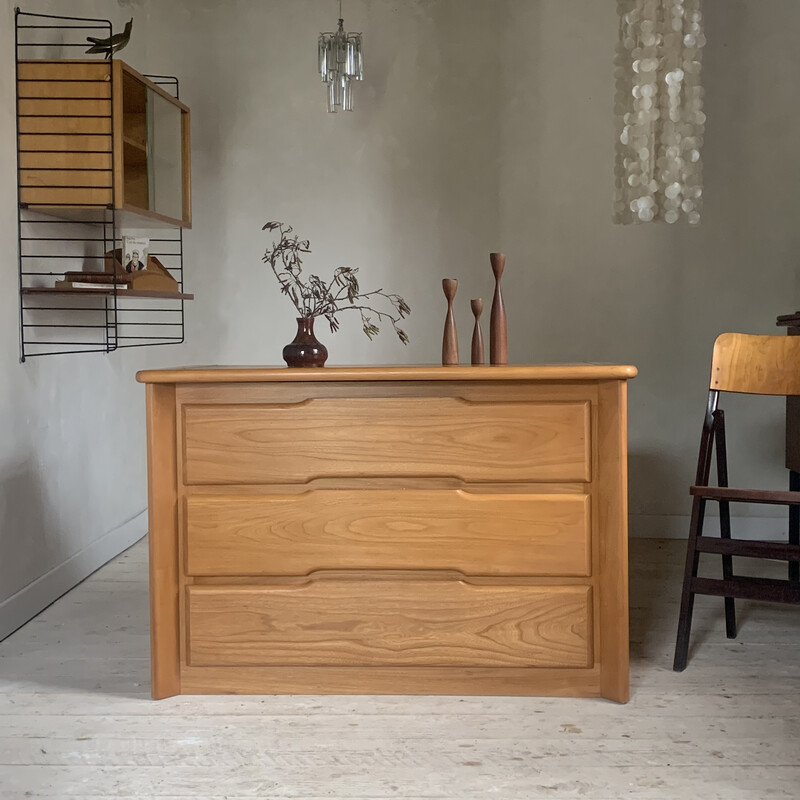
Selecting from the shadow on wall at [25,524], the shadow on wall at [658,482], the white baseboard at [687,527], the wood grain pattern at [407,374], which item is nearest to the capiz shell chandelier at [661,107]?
the wood grain pattern at [407,374]

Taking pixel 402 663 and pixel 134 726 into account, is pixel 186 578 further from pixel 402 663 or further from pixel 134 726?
pixel 402 663

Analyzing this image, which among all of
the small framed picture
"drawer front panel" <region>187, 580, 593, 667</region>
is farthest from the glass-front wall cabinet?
"drawer front panel" <region>187, 580, 593, 667</region>

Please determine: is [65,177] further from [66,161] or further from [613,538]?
[613,538]

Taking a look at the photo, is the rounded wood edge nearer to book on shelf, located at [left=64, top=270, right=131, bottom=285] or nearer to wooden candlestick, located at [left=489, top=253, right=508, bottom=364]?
wooden candlestick, located at [left=489, top=253, right=508, bottom=364]

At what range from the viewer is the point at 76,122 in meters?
3.11

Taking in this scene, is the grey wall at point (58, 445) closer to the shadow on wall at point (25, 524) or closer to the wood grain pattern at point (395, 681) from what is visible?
the shadow on wall at point (25, 524)

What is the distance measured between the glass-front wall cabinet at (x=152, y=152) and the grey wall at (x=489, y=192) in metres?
0.57

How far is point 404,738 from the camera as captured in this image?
7.15 feet

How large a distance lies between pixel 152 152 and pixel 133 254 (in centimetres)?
45

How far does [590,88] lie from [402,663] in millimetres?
2930

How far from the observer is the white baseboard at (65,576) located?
9.83 ft

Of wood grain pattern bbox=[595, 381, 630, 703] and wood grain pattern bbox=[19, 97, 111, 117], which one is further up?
wood grain pattern bbox=[19, 97, 111, 117]

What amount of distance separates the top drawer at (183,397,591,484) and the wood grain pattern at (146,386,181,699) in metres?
0.05

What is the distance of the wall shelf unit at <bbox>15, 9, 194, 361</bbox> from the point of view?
121 inches
